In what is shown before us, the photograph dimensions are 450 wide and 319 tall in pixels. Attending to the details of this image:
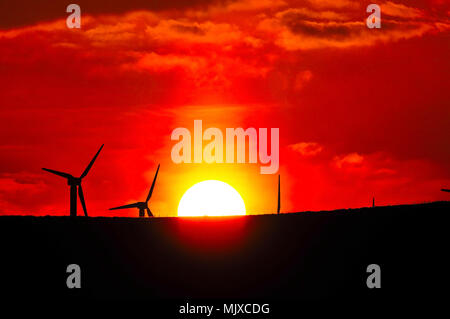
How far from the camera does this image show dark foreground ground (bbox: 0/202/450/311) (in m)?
59.2

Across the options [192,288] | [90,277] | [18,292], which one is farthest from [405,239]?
[18,292]

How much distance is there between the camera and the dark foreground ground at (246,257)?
59250mm

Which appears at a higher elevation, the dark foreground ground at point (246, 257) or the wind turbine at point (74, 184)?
the wind turbine at point (74, 184)

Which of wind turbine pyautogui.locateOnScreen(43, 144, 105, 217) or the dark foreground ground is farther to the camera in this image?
wind turbine pyautogui.locateOnScreen(43, 144, 105, 217)

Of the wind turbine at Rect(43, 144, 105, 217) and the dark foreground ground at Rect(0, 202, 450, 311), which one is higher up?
the wind turbine at Rect(43, 144, 105, 217)

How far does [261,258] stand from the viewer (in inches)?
2425

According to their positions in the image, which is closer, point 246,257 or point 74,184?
point 246,257

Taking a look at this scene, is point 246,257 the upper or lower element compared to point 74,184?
lower

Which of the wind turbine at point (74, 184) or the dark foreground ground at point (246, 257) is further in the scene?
the wind turbine at point (74, 184)

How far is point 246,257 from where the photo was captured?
202ft

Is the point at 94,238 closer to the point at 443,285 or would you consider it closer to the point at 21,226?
the point at 21,226
